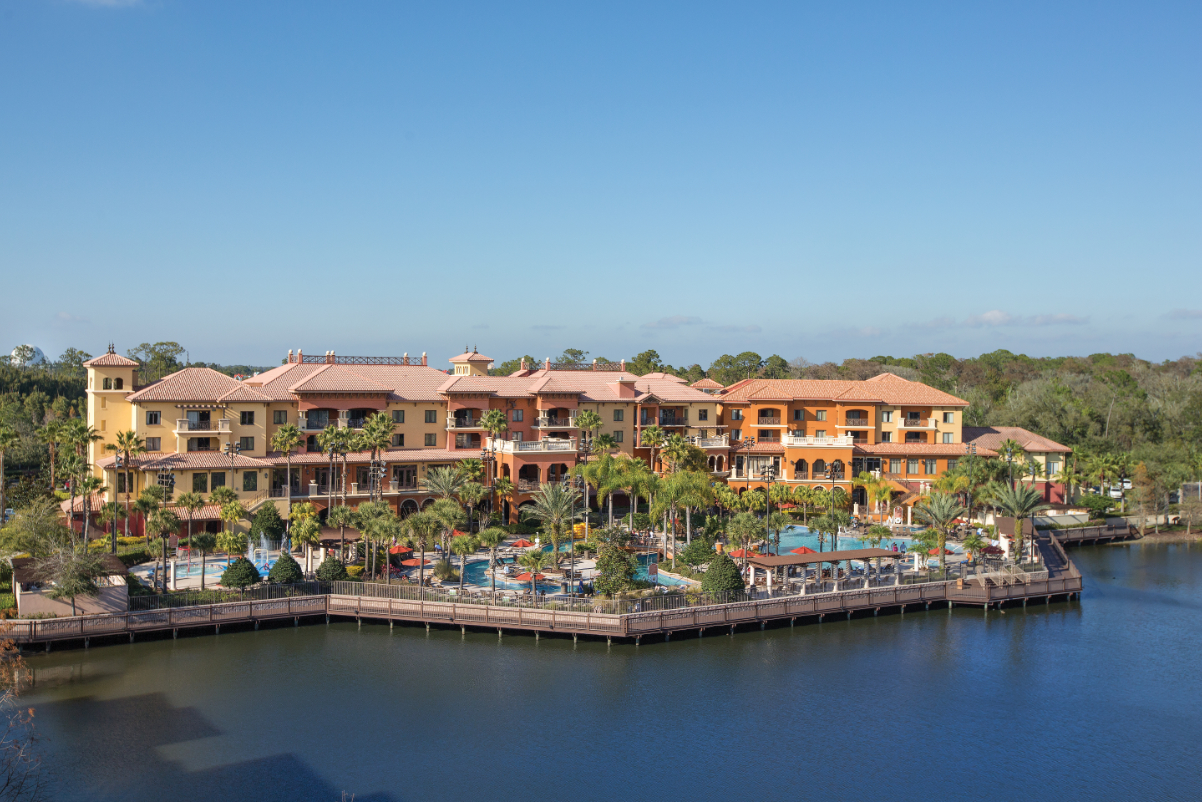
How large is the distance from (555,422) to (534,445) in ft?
16.8

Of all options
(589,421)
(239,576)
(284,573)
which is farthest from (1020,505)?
(239,576)

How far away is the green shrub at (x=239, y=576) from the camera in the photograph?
44.8m

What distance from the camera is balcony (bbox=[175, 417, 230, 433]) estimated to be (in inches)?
2381

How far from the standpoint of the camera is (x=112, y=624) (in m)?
41.0

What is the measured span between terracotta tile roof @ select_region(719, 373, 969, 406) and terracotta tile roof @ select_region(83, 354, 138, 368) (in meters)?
43.0

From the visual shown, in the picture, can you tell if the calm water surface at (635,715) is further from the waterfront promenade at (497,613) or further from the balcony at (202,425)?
the balcony at (202,425)

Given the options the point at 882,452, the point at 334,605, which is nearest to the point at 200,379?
the point at 334,605

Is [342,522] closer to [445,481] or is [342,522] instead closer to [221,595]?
[221,595]

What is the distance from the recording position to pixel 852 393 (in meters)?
76.4

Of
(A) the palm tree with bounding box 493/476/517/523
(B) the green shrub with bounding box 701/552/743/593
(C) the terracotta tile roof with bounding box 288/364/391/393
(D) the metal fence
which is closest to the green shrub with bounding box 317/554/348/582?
(D) the metal fence

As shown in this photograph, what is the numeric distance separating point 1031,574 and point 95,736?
4570cm

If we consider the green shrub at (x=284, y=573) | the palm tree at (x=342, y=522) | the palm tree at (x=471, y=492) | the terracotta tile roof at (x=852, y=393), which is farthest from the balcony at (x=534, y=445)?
the green shrub at (x=284, y=573)

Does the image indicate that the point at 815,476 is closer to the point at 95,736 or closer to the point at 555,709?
the point at 555,709

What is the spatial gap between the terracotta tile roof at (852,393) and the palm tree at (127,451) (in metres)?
42.6
